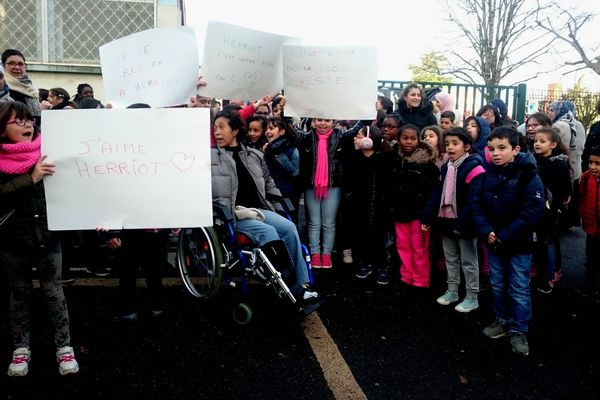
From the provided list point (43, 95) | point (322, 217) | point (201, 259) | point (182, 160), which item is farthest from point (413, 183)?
point (43, 95)

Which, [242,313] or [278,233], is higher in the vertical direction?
[278,233]

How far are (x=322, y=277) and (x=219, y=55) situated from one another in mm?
2327

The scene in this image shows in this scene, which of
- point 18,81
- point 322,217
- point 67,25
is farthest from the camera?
point 67,25

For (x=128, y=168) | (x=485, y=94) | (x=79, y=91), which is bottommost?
(x=128, y=168)

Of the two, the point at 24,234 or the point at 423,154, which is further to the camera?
the point at 423,154

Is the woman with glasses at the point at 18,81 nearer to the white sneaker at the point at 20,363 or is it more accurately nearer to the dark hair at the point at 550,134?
the white sneaker at the point at 20,363

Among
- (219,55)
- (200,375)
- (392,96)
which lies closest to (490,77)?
(392,96)

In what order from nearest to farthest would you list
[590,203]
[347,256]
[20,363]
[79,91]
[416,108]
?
Result: [20,363] < [590,203] < [347,256] < [416,108] < [79,91]

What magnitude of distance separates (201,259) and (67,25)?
5694 millimetres

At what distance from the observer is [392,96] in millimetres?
10055

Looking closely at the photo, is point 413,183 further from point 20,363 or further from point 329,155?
point 20,363

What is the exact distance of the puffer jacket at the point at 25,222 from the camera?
318cm

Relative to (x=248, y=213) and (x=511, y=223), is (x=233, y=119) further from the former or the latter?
(x=511, y=223)

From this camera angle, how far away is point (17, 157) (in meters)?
3.14
